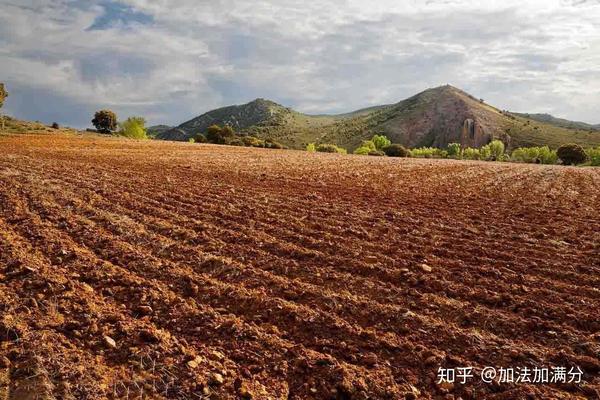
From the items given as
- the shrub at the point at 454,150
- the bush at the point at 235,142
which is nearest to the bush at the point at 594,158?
the shrub at the point at 454,150

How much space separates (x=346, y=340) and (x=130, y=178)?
1475 cm

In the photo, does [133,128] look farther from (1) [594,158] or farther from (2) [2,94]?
(1) [594,158]

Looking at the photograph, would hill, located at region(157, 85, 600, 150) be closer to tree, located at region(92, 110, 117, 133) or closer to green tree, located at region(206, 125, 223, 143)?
green tree, located at region(206, 125, 223, 143)

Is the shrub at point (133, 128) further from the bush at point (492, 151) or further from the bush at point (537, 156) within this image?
the bush at point (492, 151)

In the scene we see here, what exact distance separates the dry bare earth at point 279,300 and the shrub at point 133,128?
80473mm

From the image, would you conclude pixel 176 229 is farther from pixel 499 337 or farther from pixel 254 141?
pixel 254 141

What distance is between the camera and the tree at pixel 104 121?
87.1m

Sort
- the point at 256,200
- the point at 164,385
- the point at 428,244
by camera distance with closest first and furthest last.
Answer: the point at 164,385
the point at 428,244
the point at 256,200

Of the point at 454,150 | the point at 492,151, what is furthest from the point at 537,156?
the point at 454,150

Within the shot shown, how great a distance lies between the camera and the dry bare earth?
15.9ft

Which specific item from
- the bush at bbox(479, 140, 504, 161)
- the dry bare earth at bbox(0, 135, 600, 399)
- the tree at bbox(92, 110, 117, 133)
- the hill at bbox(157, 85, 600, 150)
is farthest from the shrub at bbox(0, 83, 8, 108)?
the hill at bbox(157, 85, 600, 150)

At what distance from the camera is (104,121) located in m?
87.1

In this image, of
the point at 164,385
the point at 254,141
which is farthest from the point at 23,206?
the point at 254,141

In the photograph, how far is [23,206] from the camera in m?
11.4
